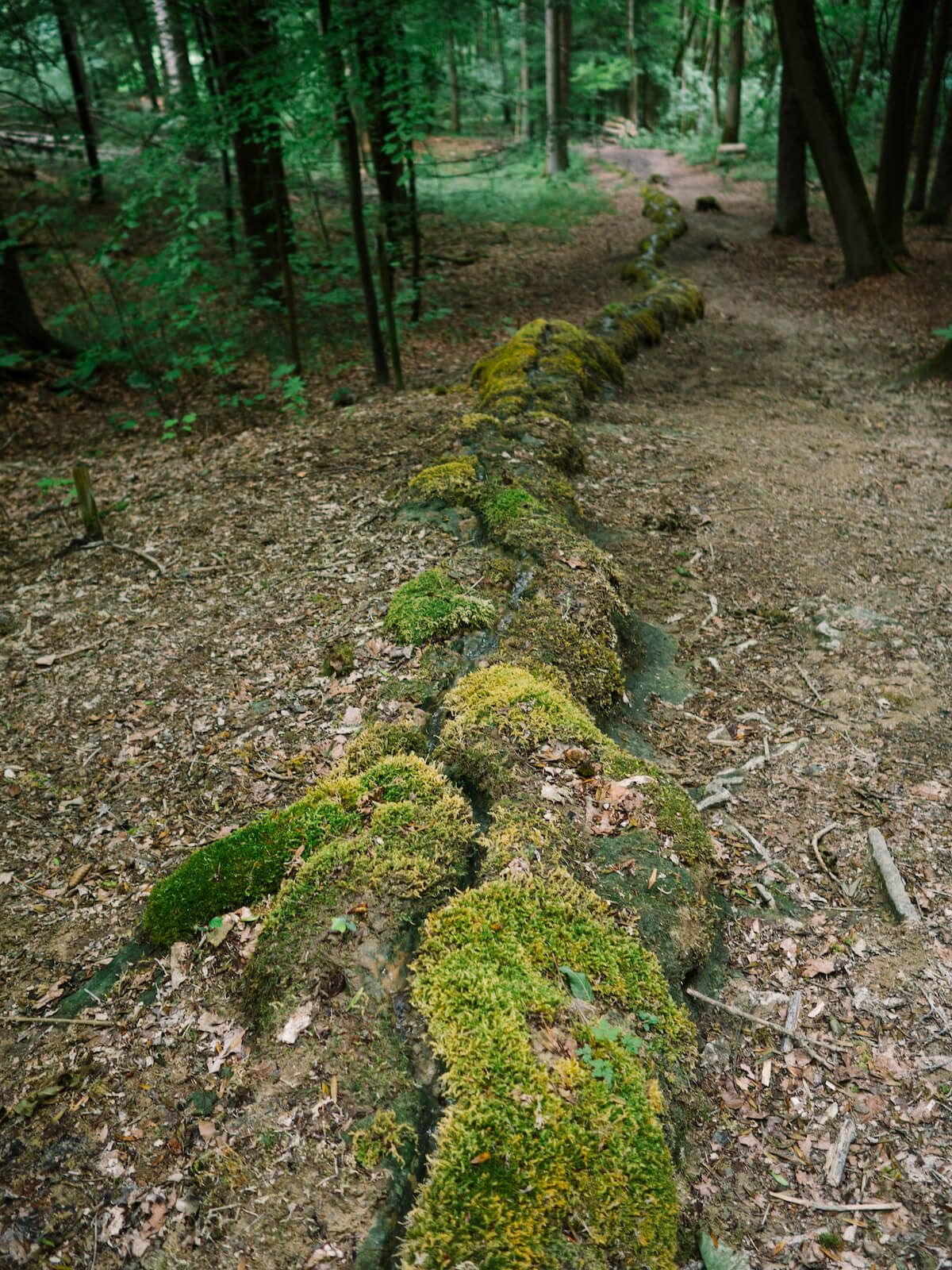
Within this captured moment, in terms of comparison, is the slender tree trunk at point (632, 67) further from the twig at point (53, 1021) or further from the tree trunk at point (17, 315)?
the twig at point (53, 1021)

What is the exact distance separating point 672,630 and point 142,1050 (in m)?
3.39

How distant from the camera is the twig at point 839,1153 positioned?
84.4 inches

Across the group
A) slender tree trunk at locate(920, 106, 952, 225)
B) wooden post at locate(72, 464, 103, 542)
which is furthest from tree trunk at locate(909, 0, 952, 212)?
wooden post at locate(72, 464, 103, 542)

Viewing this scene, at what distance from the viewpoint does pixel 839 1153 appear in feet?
7.22

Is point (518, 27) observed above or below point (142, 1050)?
above

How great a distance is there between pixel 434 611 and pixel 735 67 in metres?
26.1

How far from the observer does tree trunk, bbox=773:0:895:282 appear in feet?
36.4

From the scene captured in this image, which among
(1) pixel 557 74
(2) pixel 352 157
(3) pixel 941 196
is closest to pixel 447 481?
(2) pixel 352 157

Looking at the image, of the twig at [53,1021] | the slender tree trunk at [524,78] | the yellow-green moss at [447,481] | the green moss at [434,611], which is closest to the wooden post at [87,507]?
the yellow-green moss at [447,481]

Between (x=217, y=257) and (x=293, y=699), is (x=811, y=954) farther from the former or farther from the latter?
(x=217, y=257)

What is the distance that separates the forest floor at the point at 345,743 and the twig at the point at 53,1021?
0.02 metres

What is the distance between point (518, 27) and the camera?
84.5ft

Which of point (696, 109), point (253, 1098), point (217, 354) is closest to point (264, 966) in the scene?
point (253, 1098)

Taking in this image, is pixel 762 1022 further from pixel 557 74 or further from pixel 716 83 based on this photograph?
pixel 716 83
